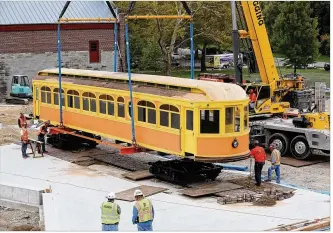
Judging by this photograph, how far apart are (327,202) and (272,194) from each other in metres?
1.49

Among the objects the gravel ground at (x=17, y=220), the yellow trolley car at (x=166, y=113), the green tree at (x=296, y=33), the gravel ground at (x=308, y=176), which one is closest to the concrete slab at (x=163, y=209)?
the gravel ground at (x=17, y=220)

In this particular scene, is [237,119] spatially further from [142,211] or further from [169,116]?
[142,211]

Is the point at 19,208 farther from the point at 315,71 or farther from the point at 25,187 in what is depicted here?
the point at 315,71

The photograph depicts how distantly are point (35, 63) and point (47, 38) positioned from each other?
5.63 feet

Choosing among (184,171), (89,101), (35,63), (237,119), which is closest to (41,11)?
(35,63)

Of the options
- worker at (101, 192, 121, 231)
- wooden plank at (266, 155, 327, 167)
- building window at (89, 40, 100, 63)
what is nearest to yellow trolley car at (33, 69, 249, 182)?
wooden plank at (266, 155, 327, 167)

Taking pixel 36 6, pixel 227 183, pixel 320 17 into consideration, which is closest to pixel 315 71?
pixel 320 17

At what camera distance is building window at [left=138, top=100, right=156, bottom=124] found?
820 inches

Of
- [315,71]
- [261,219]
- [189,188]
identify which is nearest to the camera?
[261,219]

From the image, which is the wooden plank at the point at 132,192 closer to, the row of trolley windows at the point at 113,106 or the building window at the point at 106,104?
the row of trolley windows at the point at 113,106

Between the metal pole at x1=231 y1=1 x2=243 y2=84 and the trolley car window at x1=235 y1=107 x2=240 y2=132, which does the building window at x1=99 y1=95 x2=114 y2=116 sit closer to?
the trolley car window at x1=235 y1=107 x2=240 y2=132

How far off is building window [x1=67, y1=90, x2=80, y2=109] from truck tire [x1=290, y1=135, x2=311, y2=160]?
7525mm

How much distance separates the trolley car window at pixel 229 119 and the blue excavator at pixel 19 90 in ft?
79.7

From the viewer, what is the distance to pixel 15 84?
4191 cm
